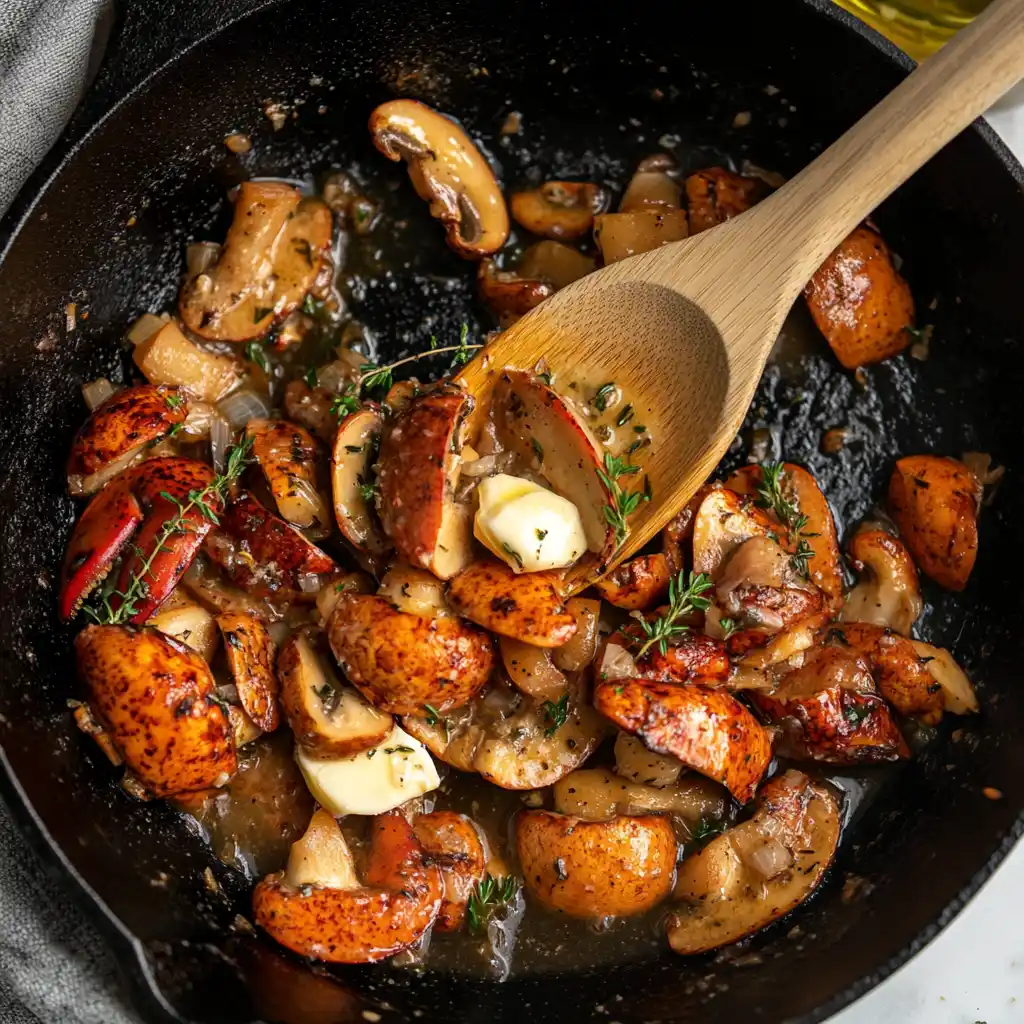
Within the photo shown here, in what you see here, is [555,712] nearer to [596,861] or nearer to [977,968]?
[596,861]

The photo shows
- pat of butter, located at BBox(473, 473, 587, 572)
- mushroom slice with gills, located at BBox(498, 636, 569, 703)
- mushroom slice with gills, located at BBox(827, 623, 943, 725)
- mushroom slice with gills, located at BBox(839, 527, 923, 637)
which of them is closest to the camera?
pat of butter, located at BBox(473, 473, 587, 572)

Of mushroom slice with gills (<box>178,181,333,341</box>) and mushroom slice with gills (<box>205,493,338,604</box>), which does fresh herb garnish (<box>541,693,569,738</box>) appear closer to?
mushroom slice with gills (<box>205,493,338,604</box>)

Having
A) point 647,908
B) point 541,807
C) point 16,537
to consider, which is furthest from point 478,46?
point 647,908

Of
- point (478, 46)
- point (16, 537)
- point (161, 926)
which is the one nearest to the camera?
point (161, 926)

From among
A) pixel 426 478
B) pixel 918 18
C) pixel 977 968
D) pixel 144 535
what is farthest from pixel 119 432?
pixel 977 968

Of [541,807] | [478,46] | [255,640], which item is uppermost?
[478,46]

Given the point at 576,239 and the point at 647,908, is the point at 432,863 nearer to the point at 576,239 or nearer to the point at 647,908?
the point at 647,908

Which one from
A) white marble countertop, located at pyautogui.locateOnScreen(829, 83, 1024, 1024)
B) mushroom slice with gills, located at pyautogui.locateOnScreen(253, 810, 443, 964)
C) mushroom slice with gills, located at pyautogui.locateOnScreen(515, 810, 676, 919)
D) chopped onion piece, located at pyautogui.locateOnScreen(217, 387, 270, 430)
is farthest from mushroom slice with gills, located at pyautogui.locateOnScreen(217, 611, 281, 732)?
white marble countertop, located at pyautogui.locateOnScreen(829, 83, 1024, 1024)
